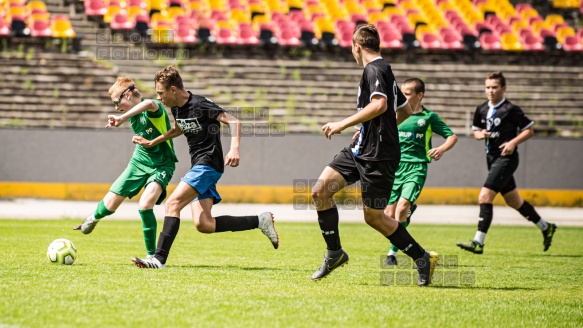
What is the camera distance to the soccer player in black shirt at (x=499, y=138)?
1165cm

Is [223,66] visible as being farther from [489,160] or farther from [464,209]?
[489,160]

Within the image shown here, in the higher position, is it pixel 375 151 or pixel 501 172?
pixel 375 151

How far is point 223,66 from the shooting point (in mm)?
25000

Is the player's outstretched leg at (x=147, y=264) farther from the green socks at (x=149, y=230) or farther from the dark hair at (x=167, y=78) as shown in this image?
the dark hair at (x=167, y=78)

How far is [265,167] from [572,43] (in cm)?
1158

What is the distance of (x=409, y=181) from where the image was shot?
10.0 m

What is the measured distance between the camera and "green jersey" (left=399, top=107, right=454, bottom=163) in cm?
1016

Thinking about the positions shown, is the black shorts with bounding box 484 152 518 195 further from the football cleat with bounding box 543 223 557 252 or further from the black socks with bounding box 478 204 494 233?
the football cleat with bounding box 543 223 557 252

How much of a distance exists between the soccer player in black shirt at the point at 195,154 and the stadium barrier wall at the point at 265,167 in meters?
11.7

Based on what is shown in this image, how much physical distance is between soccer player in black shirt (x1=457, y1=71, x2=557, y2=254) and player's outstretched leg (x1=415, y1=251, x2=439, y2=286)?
4087 millimetres

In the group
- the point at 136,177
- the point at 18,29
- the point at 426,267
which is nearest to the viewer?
the point at 426,267

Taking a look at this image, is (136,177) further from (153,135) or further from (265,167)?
(265,167)

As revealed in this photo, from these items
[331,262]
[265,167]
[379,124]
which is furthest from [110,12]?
[379,124]

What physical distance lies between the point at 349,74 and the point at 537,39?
256 inches
